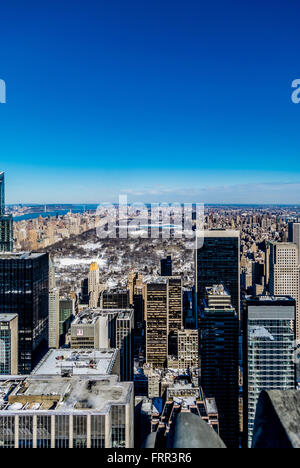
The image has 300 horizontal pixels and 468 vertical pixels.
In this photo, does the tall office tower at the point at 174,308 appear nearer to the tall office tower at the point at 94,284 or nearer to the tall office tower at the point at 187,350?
the tall office tower at the point at 187,350

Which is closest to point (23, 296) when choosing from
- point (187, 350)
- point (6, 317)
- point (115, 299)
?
point (6, 317)

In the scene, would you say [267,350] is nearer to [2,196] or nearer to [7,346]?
[7,346]

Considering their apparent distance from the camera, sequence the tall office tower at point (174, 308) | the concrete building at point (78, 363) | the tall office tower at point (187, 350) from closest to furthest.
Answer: the concrete building at point (78, 363) < the tall office tower at point (187, 350) < the tall office tower at point (174, 308)

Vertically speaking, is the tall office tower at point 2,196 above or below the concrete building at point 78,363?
above

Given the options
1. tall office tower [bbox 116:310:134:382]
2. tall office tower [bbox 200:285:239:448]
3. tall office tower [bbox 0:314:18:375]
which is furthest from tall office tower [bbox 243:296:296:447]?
tall office tower [bbox 0:314:18:375]

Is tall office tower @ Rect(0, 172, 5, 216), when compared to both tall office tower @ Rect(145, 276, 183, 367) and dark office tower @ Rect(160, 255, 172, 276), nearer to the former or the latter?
tall office tower @ Rect(145, 276, 183, 367)

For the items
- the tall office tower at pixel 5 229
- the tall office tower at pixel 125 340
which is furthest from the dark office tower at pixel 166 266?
the tall office tower at pixel 5 229
